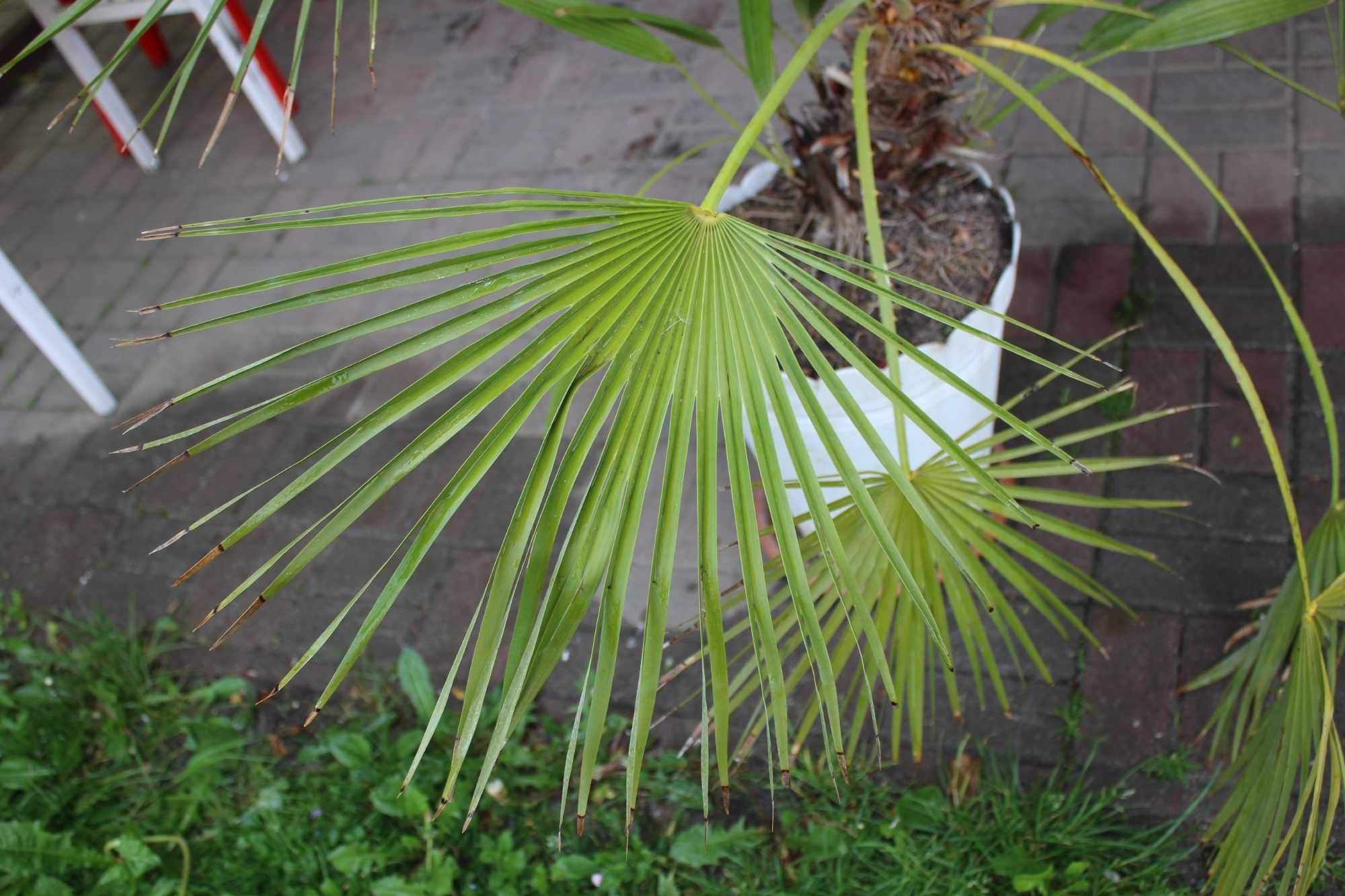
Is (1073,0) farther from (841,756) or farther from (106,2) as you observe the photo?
(106,2)

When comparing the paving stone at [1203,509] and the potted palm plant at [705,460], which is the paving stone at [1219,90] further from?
the potted palm plant at [705,460]

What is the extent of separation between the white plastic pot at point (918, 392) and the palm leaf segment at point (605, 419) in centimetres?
45

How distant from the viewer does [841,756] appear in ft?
2.76

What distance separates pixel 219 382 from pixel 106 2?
244cm

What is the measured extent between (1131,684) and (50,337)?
7.44 ft

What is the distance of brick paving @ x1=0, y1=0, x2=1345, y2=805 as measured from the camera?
5.61ft

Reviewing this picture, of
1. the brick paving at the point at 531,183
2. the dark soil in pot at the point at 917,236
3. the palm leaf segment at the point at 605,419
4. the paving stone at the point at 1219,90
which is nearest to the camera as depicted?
the palm leaf segment at the point at 605,419

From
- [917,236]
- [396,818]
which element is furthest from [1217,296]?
[396,818]

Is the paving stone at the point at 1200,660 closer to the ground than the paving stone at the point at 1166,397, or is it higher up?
closer to the ground

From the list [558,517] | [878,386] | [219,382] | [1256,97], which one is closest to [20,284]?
[219,382]

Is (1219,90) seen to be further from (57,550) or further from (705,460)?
(57,550)

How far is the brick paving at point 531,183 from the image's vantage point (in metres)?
1.71

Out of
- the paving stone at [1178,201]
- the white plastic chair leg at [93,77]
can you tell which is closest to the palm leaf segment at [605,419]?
the paving stone at [1178,201]

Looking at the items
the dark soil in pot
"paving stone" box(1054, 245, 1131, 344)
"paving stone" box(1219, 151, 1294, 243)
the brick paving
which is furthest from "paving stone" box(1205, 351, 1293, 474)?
the dark soil in pot
